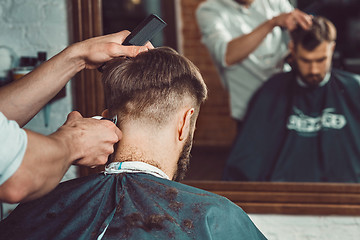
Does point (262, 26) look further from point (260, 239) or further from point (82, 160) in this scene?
point (82, 160)

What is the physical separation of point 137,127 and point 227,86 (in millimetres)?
1130

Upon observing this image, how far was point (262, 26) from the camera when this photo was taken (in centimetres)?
236

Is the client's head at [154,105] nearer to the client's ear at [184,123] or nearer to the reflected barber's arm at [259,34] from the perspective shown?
the client's ear at [184,123]

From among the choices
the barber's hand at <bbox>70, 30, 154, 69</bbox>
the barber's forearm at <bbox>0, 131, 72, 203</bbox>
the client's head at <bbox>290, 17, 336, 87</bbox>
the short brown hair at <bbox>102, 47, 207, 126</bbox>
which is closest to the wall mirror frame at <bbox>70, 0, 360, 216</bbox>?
the client's head at <bbox>290, 17, 336, 87</bbox>

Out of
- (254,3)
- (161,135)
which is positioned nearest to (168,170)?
(161,135)

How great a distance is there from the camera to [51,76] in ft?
4.93

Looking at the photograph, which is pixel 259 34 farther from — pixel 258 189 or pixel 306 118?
pixel 258 189

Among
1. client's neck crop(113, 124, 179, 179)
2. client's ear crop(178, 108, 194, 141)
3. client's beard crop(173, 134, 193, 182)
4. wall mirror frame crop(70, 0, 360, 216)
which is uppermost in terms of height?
client's ear crop(178, 108, 194, 141)

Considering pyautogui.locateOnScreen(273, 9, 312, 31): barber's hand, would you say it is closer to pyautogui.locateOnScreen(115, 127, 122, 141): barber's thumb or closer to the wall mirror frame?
the wall mirror frame

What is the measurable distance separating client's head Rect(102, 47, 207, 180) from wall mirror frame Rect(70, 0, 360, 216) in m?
1.08

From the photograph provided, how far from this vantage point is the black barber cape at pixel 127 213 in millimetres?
1246

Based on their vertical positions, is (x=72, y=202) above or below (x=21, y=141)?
below

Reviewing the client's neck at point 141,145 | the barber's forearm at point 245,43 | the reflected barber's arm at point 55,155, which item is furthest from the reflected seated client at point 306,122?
the reflected barber's arm at point 55,155

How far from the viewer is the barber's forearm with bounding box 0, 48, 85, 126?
1481 millimetres
